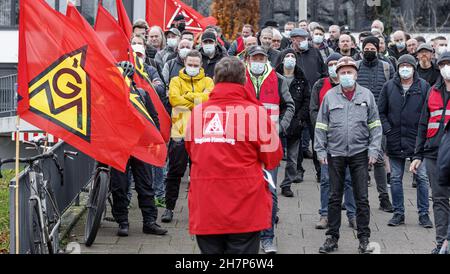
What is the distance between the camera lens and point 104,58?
898 centimetres

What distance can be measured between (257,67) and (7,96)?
16.3 meters

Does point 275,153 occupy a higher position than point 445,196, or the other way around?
point 275,153

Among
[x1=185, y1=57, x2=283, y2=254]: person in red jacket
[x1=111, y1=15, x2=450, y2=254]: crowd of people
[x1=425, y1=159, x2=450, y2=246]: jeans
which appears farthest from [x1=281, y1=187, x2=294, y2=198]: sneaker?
[x1=185, y1=57, x2=283, y2=254]: person in red jacket

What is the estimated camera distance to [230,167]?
695 cm

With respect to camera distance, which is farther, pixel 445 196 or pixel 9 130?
pixel 9 130

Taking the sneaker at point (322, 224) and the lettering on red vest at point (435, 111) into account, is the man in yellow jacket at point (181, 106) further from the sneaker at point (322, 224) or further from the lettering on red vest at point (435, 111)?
the lettering on red vest at point (435, 111)

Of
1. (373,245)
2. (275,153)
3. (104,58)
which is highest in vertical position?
(104,58)

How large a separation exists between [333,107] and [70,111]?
2800mm

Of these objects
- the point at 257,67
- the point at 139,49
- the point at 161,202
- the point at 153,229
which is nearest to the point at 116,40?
the point at 139,49

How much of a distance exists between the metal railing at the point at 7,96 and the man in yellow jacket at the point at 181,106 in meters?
14.8

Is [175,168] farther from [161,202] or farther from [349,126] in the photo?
[349,126]

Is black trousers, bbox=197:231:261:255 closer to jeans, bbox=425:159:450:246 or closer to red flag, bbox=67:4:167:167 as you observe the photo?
red flag, bbox=67:4:167:167

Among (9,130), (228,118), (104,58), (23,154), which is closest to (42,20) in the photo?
(104,58)

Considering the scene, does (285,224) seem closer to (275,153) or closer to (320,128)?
(320,128)
